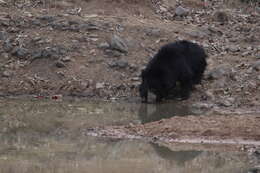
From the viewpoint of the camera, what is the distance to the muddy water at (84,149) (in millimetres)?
8023

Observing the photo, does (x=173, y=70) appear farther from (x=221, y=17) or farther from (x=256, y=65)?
(x=221, y=17)

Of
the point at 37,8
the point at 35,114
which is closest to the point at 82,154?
the point at 35,114

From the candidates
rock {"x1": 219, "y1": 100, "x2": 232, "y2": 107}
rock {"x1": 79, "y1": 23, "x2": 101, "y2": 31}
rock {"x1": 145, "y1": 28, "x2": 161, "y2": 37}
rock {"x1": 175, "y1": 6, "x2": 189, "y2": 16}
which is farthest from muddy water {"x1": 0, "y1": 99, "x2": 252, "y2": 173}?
rock {"x1": 175, "y1": 6, "x2": 189, "y2": 16}

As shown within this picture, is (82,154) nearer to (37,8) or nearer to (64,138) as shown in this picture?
(64,138)

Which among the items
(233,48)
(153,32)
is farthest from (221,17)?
(153,32)

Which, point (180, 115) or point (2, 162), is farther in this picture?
point (180, 115)

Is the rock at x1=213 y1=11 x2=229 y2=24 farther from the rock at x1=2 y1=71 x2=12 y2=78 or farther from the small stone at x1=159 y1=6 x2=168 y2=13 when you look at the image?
the rock at x1=2 y1=71 x2=12 y2=78

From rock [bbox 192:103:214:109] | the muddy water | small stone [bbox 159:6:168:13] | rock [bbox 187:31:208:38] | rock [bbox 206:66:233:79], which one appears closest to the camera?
the muddy water

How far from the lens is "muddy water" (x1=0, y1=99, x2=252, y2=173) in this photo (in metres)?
8.02

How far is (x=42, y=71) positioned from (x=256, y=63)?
4.23 m

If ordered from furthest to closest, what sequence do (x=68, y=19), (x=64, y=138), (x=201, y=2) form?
(x=201, y=2) < (x=68, y=19) < (x=64, y=138)

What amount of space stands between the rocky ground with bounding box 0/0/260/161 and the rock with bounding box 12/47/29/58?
0.07 ft

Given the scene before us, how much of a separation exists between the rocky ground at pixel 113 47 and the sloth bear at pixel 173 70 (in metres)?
0.31

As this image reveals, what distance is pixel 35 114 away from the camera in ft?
37.0
